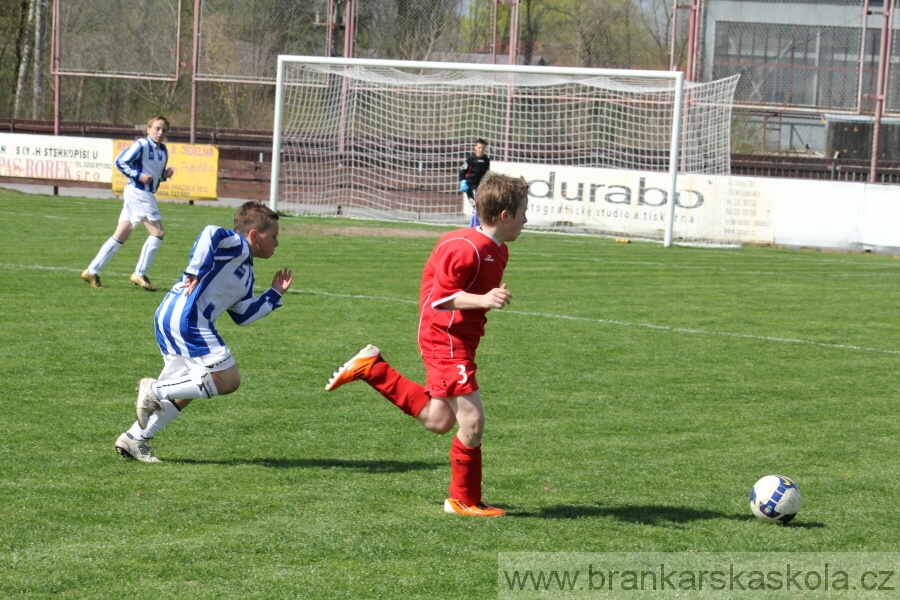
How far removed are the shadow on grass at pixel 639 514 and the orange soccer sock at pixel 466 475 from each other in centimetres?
21

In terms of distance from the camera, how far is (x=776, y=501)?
5.00 metres

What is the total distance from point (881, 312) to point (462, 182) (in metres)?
9.63

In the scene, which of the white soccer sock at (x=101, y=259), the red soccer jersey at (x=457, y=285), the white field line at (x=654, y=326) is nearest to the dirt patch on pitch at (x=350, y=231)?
the white field line at (x=654, y=326)

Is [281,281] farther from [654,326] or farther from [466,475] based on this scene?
[654,326]

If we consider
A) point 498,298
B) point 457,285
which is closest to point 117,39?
point 457,285

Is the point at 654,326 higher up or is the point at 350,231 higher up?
A: the point at 350,231

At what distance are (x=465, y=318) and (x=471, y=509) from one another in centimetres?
84

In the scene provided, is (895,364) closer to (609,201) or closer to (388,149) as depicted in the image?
(609,201)

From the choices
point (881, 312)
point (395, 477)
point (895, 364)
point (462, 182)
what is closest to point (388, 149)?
point (462, 182)

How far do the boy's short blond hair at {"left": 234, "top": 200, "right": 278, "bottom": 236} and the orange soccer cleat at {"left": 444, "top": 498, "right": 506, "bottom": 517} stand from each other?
1804 millimetres

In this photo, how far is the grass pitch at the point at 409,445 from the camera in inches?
173

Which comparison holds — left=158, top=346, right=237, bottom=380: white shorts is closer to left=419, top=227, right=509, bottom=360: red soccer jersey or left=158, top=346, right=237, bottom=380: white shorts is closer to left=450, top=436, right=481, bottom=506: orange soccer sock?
left=419, top=227, right=509, bottom=360: red soccer jersey

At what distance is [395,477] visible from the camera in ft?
18.5

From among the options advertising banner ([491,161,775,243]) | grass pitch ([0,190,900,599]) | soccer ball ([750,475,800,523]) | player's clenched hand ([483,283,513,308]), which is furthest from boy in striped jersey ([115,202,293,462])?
advertising banner ([491,161,775,243])
